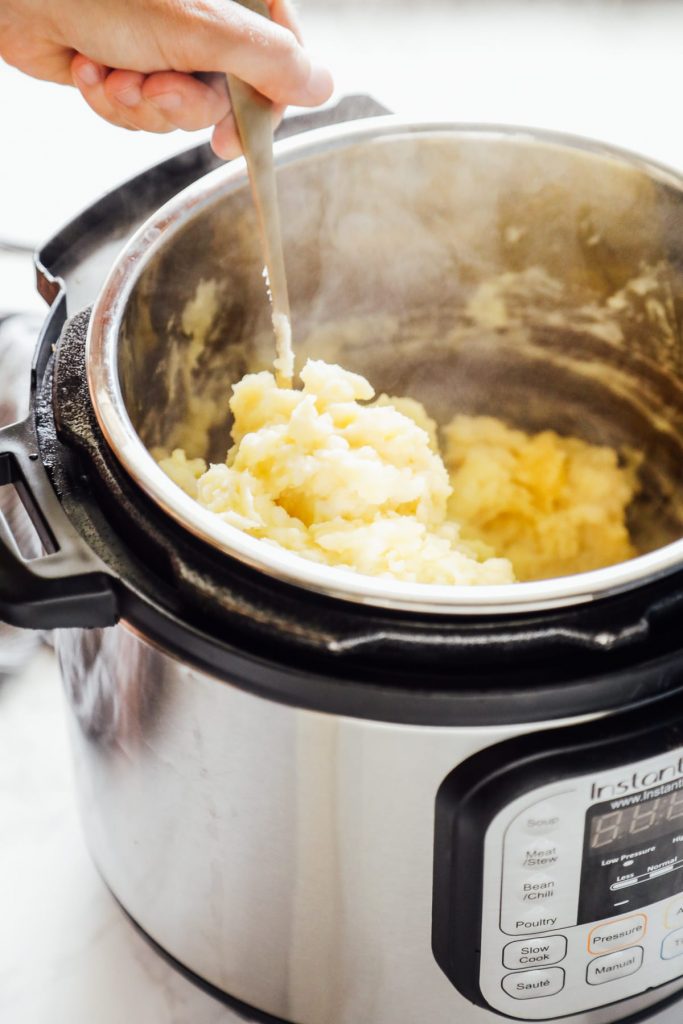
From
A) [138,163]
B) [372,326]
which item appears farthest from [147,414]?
[138,163]

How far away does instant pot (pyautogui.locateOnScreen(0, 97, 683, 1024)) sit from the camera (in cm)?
77

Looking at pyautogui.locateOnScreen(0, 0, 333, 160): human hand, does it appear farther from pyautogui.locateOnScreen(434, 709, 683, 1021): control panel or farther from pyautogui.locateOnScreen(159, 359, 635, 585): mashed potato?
pyautogui.locateOnScreen(434, 709, 683, 1021): control panel

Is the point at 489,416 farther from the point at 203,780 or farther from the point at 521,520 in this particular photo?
the point at 203,780

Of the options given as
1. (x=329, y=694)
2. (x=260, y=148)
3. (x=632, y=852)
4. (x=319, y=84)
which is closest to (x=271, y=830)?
(x=329, y=694)

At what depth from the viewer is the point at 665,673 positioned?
2.54ft

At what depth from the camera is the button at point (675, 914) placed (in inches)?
35.8

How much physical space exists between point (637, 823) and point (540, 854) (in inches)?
3.1

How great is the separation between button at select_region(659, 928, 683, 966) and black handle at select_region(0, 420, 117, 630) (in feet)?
1.84

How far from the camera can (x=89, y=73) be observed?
1202 millimetres

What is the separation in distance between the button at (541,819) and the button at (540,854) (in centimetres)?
1

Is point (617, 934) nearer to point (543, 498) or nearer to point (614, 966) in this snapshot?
point (614, 966)

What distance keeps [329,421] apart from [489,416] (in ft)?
1.58

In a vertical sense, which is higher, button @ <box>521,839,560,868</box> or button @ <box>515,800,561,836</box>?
button @ <box>515,800,561,836</box>

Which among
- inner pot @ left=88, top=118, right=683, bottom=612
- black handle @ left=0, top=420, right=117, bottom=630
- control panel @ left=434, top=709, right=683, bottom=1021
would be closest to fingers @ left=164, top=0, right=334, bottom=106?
inner pot @ left=88, top=118, right=683, bottom=612
